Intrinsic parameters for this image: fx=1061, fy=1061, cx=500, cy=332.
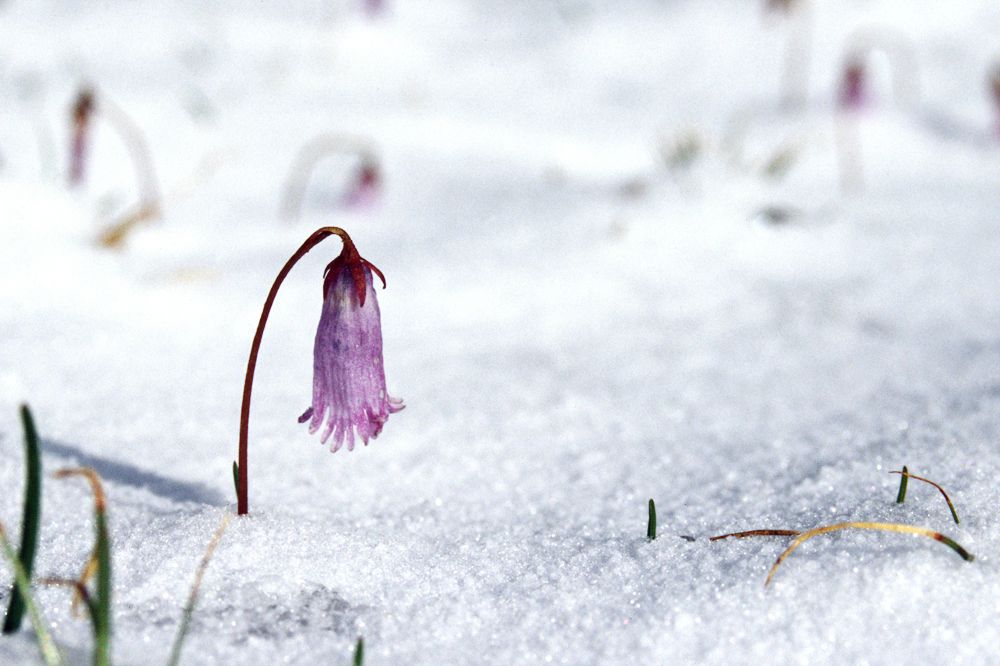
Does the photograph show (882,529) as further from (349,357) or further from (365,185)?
(365,185)

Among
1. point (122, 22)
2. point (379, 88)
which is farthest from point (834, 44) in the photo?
point (122, 22)

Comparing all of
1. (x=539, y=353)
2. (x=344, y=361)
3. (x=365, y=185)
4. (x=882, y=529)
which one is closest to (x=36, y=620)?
(x=344, y=361)

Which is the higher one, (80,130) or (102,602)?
(80,130)

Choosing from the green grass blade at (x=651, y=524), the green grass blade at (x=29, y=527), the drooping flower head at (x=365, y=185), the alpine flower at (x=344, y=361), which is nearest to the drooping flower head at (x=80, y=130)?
the drooping flower head at (x=365, y=185)

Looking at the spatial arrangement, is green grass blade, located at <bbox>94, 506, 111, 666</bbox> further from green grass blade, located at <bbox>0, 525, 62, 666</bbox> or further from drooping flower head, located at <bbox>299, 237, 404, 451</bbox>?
drooping flower head, located at <bbox>299, 237, 404, 451</bbox>

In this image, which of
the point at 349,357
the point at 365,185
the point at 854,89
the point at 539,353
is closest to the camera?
the point at 349,357

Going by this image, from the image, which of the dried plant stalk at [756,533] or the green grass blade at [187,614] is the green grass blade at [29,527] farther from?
the dried plant stalk at [756,533]

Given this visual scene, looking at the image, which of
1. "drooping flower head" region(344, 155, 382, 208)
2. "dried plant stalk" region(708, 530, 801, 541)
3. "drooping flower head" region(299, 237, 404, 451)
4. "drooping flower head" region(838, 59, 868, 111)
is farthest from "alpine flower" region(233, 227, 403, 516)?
"drooping flower head" region(838, 59, 868, 111)
